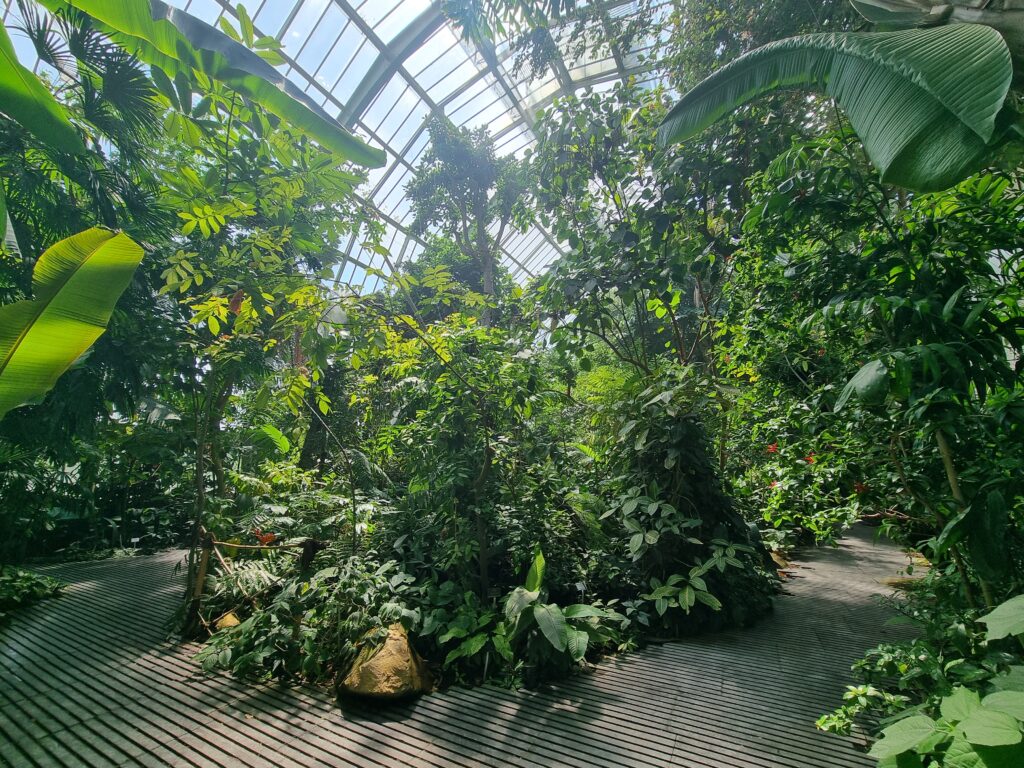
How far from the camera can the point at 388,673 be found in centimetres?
254

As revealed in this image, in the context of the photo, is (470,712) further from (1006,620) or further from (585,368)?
(585,368)

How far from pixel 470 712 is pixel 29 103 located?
3372 millimetres

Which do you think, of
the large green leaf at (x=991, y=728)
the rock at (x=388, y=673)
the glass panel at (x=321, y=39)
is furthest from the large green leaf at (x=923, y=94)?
the glass panel at (x=321, y=39)

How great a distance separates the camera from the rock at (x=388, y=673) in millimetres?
2486

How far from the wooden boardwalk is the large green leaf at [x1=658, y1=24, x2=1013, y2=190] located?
2.25 metres

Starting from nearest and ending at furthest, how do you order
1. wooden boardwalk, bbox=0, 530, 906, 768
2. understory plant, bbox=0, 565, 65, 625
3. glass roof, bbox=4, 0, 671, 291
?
wooden boardwalk, bbox=0, 530, 906, 768
understory plant, bbox=0, 565, 65, 625
glass roof, bbox=4, 0, 671, 291

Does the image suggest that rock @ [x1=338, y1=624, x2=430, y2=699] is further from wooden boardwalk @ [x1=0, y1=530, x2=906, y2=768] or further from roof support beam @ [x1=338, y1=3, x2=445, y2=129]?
roof support beam @ [x1=338, y1=3, x2=445, y2=129]

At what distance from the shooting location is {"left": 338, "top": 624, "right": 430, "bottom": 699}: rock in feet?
8.16

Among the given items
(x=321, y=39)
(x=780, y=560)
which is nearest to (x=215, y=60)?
(x=780, y=560)

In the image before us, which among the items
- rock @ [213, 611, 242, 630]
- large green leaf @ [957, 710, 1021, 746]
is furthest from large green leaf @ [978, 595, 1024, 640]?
rock @ [213, 611, 242, 630]

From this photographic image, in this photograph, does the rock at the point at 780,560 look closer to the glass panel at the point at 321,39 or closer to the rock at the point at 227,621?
the rock at the point at 227,621

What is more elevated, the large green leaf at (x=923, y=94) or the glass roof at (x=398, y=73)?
the glass roof at (x=398, y=73)

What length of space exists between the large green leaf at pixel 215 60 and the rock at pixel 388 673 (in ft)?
9.28

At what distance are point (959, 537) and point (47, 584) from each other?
6906mm
